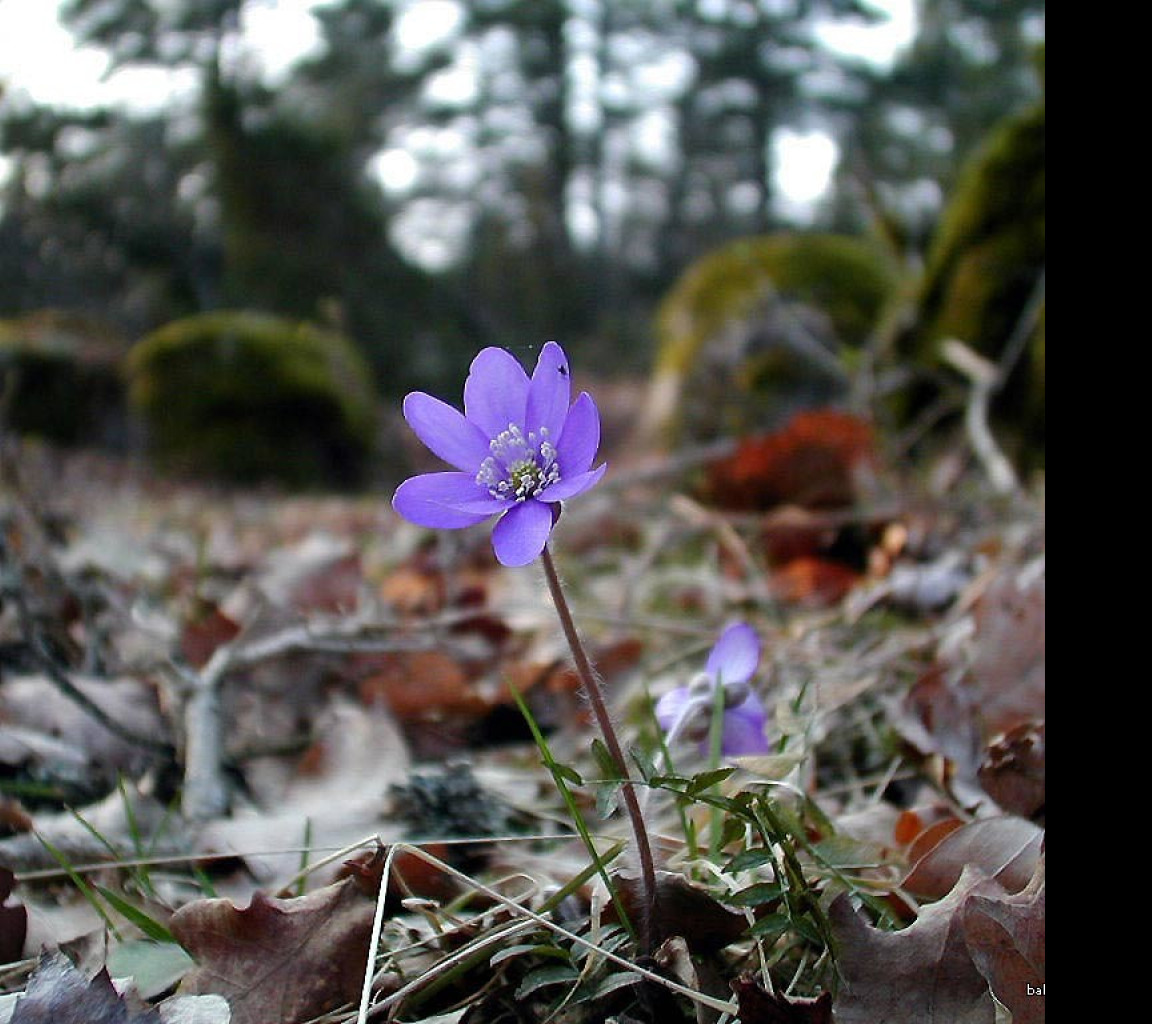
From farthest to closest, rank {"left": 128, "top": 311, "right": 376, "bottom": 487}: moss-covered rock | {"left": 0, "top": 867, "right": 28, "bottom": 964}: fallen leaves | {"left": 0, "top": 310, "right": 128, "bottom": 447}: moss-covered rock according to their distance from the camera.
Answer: {"left": 0, "top": 310, "right": 128, "bottom": 447}: moss-covered rock
{"left": 128, "top": 311, "right": 376, "bottom": 487}: moss-covered rock
{"left": 0, "top": 867, "right": 28, "bottom": 964}: fallen leaves

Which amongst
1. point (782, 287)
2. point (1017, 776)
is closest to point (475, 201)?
point (782, 287)

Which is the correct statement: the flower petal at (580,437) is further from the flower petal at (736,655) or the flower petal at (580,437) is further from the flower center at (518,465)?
the flower petal at (736,655)

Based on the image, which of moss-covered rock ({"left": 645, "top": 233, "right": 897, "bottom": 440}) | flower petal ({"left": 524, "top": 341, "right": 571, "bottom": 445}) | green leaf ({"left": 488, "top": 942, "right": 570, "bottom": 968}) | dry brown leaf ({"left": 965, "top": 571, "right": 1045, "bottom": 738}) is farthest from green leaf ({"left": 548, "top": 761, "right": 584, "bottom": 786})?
moss-covered rock ({"left": 645, "top": 233, "right": 897, "bottom": 440})

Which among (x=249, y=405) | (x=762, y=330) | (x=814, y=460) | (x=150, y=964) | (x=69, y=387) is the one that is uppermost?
(x=150, y=964)

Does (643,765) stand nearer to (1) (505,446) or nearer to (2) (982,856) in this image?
(1) (505,446)

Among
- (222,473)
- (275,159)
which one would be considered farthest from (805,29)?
(222,473)

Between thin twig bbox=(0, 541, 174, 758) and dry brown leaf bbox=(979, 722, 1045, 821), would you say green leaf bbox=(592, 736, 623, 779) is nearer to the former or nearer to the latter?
dry brown leaf bbox=(979, 722, 1045, 821)
